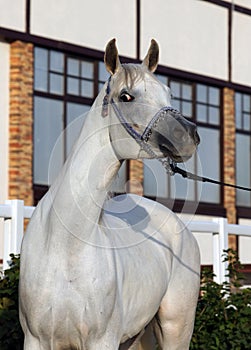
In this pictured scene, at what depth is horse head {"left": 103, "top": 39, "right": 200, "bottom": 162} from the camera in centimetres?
541

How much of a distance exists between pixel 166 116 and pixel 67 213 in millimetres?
822

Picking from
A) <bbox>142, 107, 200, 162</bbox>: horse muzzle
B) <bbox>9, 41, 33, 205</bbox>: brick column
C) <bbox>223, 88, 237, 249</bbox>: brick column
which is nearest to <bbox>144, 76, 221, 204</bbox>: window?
<bbox>223, 88, 237, 249</bbox>: brick column

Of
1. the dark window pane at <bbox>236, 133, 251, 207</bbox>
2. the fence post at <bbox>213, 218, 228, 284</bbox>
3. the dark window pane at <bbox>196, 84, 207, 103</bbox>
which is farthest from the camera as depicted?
the dark window pane at <bbox>236, 133, 251, 207</bbox>

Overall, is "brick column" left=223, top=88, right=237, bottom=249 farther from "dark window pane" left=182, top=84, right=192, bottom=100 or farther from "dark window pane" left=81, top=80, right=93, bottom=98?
"dark window pane" left=81, top=80, right=93, bottom=98

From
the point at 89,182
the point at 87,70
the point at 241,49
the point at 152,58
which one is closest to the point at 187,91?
the point at 241,49

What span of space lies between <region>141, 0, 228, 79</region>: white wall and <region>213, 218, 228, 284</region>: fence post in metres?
9.30

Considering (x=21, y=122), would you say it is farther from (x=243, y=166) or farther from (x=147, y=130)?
(x=147, y=130)

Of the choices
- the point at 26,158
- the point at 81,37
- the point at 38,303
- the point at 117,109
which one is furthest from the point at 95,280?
the point at 81,37

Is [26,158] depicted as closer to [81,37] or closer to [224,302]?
[81,37]

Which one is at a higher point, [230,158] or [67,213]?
[230,158]

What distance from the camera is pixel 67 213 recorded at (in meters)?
5.70

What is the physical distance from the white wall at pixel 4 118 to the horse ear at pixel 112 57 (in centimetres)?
1098

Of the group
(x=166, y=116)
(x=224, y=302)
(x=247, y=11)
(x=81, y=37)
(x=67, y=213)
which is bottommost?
(x=224, y=302)

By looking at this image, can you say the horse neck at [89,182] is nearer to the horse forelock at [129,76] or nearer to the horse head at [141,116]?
the horse head at [141,116]
